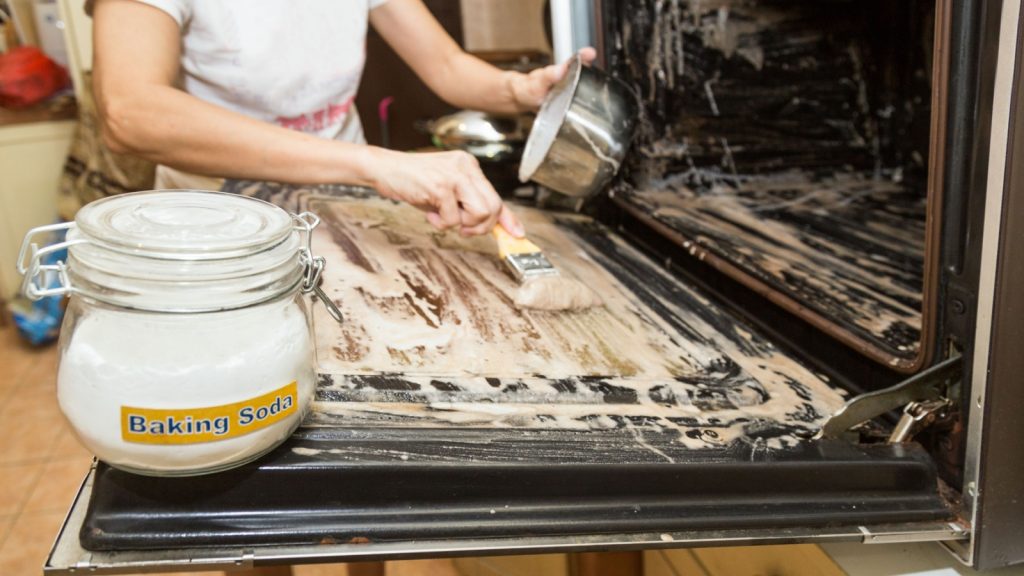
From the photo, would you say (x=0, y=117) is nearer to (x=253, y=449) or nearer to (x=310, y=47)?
(x=310, y=47)

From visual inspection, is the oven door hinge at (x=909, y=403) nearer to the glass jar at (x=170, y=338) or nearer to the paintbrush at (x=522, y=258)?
the paintbrush at (x=522, y=258)

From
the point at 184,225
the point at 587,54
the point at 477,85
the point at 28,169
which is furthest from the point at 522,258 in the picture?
the point at 28,169

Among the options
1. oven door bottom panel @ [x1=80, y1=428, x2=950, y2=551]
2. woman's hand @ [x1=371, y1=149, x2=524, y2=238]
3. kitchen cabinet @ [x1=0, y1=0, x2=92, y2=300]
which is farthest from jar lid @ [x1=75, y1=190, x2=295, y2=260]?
kitchen cabinet @ [x1=0, y1=0, x2=92, y2=300]

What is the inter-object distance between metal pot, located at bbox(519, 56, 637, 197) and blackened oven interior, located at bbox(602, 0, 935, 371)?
13 centimetres

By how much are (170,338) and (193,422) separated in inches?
2.1

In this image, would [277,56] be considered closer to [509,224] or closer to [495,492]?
[509,224]

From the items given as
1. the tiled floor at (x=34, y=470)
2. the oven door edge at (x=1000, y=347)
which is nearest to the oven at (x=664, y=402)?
the oven door edge at (x=1000, y=347)

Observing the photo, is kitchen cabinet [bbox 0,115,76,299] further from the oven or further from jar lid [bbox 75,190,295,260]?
jar lid [bbox 75,190,295,260]

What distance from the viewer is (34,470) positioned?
7.11 ft

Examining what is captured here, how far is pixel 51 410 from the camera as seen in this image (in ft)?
8.08

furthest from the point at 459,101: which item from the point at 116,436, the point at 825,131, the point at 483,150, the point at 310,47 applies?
the point at 116,436

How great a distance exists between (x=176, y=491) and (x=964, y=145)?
63 cm

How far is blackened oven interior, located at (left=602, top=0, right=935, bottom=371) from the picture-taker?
117 centimetres

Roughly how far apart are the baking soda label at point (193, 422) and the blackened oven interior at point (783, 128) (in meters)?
0.66
